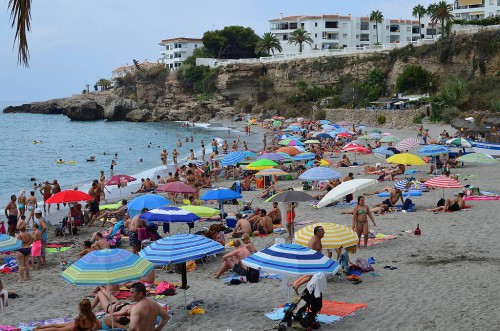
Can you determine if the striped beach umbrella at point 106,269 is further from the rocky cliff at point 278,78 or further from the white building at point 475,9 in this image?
the white building at point 475,9

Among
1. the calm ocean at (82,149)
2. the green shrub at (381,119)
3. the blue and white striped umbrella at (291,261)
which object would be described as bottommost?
A: the calm ocean at (82,149)

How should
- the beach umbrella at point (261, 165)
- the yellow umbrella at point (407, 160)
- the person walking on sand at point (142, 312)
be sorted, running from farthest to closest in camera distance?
the beach umbrella at point (261, 165) < the yellow umbrella at point (407, 160) < the person walking on sand at point (142, 312)

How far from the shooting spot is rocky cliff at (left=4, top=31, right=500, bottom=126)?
5519 centimetres

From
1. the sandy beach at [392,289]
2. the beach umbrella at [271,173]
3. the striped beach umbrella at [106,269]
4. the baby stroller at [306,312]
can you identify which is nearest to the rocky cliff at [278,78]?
the beach umbrella at [271,173]

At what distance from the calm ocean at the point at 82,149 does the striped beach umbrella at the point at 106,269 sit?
Result: 771 inches

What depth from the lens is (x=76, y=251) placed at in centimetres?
1459

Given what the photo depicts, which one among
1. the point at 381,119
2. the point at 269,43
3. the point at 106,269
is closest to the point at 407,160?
the point at 106,269

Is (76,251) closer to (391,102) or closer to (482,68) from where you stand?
(391,102)

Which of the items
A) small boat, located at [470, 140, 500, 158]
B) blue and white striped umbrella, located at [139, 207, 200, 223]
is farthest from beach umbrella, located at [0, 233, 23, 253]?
small boat, located at [470, 140, 500, 158]

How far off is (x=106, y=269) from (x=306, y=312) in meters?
2.69

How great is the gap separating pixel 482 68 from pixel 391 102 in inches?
337

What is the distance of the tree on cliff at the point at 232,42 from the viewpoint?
3573 inches

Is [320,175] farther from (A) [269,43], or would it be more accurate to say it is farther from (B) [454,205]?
(A) [269,43]

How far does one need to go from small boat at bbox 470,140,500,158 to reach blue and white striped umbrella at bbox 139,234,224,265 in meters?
21.8
